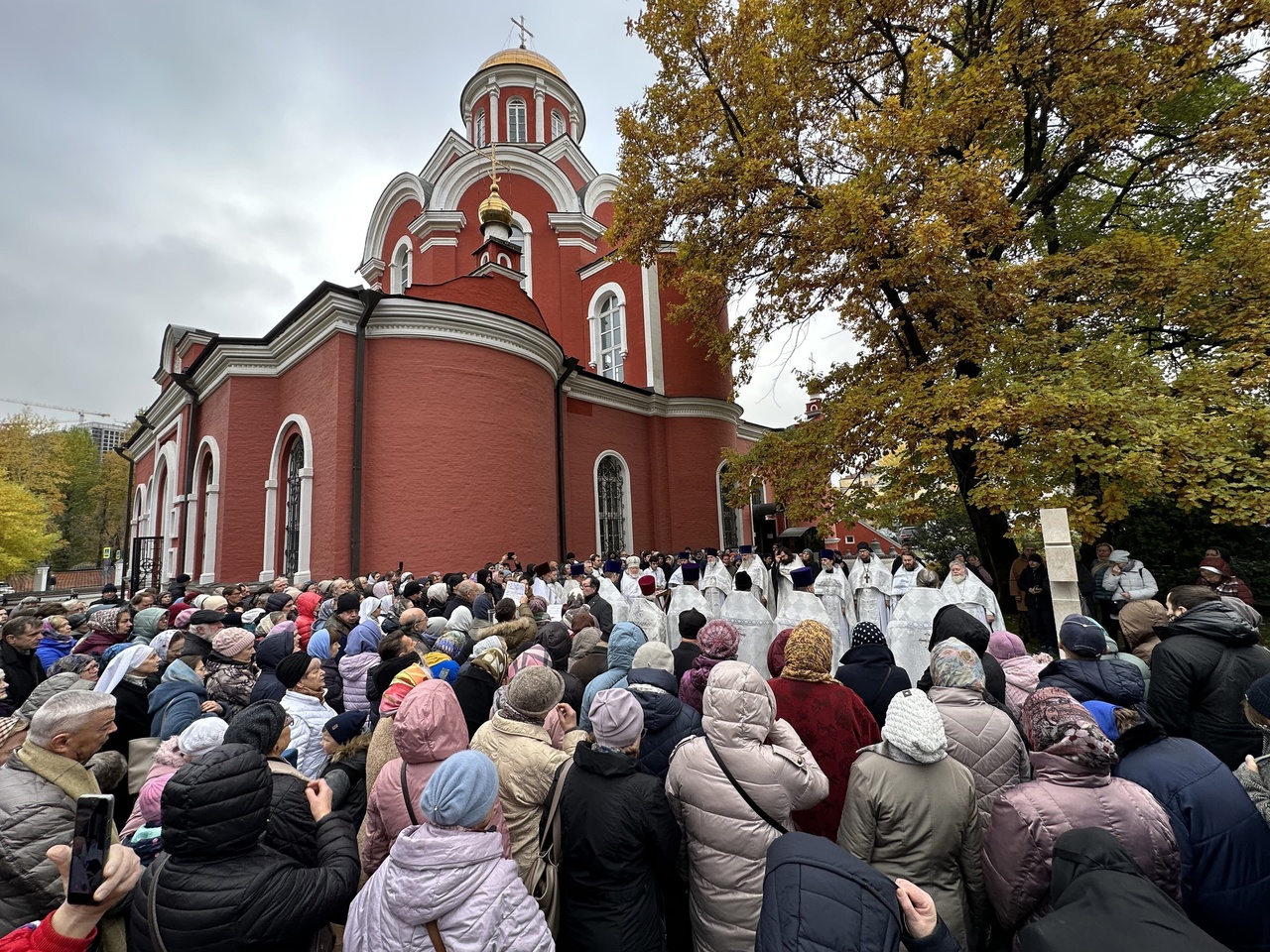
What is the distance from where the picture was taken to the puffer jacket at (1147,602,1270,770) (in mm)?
3004

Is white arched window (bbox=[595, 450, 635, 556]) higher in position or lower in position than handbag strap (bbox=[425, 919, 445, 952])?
higher

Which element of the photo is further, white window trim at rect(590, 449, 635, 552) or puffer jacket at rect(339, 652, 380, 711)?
white window trim at rect(590, 449, 635, 552)

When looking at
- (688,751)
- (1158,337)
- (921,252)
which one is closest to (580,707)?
(688,751)

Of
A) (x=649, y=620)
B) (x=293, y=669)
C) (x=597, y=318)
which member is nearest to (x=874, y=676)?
(x=293, y=669)

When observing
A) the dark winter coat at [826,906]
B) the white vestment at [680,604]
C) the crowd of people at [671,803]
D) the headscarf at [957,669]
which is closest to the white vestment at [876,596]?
the white vestment at [680,604]

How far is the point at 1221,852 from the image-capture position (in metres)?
1.99

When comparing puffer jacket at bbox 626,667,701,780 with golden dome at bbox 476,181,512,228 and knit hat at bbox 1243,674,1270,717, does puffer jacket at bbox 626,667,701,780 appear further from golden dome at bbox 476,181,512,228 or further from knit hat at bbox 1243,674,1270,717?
golden dome at bbox 476,181,512,228

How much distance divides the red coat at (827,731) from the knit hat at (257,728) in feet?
6.95

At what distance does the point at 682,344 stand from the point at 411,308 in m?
9.33

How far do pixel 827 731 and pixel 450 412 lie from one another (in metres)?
11.0

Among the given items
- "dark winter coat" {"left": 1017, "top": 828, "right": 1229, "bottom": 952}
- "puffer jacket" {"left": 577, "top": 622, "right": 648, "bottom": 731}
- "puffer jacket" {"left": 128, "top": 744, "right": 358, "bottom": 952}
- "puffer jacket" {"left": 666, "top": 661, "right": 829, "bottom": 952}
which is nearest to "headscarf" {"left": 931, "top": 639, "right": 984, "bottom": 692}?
"puffer jacket" {"left": 666, "top": 661, "right": 829, "bottom": 952}

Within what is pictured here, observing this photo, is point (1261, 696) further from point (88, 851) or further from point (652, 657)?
point (88, 851)

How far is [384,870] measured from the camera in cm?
175

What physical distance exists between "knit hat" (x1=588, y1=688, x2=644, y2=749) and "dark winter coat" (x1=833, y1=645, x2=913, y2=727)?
1.72m
